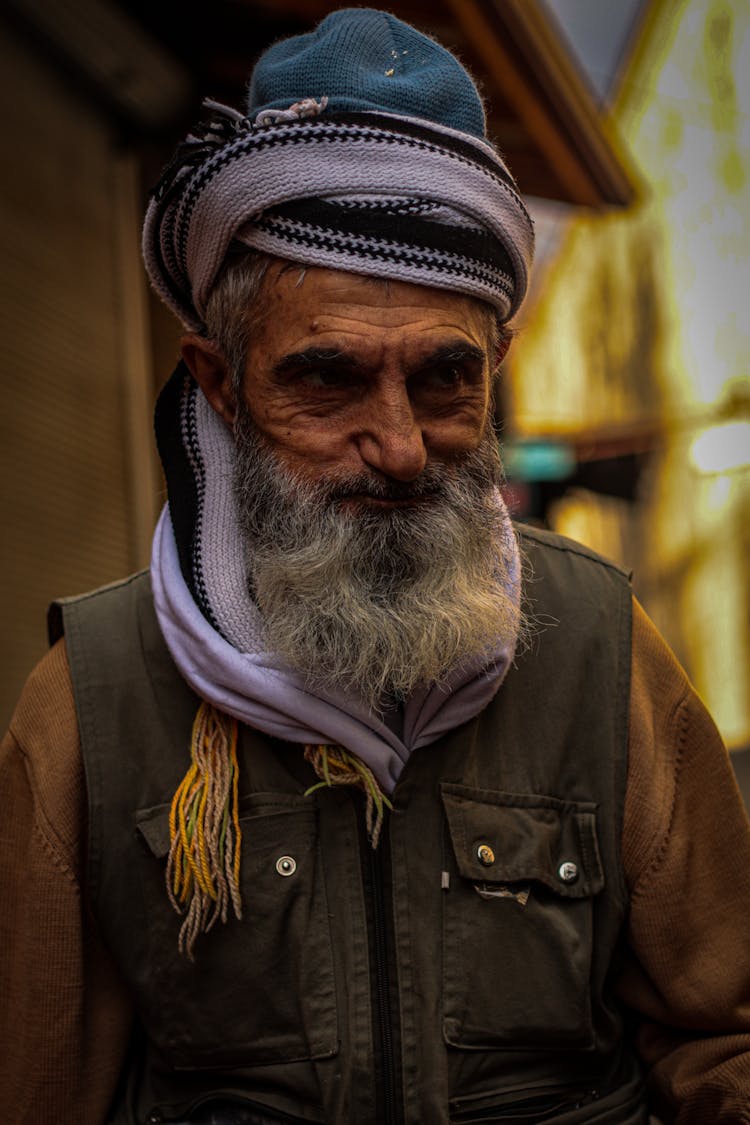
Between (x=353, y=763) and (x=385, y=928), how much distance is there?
27 centimetres

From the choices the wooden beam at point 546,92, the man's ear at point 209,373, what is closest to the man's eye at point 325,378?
the man's ear at point 209,373

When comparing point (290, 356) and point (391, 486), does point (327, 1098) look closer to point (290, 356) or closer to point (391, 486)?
point (391, 486)

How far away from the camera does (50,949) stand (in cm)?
189

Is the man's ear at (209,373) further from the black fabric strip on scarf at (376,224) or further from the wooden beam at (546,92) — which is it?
the wooden beam at (546,92)

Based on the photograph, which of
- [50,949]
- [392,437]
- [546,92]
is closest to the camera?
[392,437]

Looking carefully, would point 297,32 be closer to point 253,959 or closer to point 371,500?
point 371,500

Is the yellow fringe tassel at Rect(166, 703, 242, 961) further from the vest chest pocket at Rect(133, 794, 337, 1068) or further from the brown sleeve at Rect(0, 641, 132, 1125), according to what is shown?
the brown sleeve at Rect(0, 641, 132, 1125)

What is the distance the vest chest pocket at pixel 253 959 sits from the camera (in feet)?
6.03

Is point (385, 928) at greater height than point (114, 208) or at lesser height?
lesser

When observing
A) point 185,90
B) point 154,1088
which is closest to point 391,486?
point 154,1088

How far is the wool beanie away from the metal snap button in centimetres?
94

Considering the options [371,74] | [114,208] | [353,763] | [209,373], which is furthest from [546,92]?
[353,763]

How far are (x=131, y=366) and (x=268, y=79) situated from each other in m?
4.27

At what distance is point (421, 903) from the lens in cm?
186
